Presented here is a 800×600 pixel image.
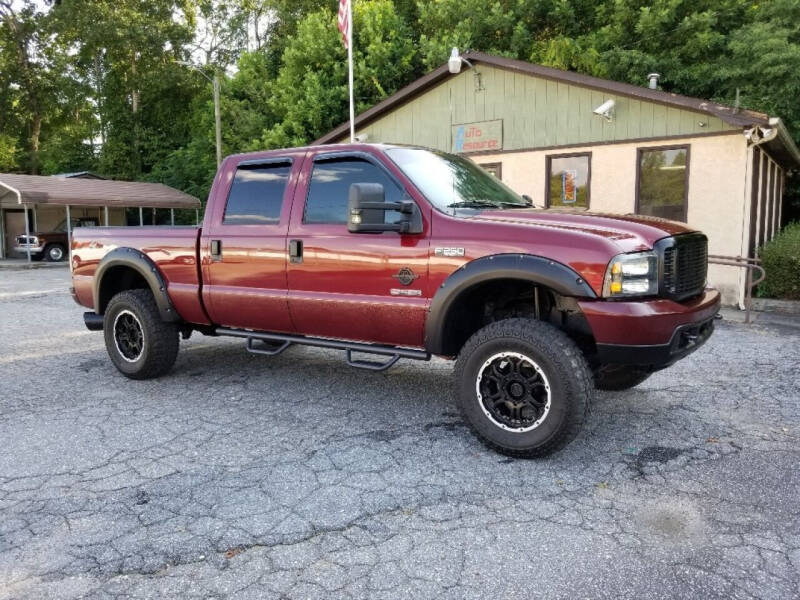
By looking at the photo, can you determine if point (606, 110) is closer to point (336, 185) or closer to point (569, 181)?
point (569, 181)

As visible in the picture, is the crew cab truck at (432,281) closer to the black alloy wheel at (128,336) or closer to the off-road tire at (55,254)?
the black alloy wheel at (128,336)

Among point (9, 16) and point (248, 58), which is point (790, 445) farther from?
point (9, 16)

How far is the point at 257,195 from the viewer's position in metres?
5.11

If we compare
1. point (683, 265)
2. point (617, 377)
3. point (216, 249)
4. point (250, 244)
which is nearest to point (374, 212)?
point (250, 244)

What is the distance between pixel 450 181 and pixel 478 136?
32.3 feet

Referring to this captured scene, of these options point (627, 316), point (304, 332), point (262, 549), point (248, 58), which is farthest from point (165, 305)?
point (248, 58)

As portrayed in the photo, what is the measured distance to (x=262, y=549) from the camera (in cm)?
282

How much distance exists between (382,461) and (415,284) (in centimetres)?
116

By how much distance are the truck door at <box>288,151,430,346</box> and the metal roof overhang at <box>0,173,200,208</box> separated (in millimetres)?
22962

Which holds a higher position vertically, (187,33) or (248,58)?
(187,33)

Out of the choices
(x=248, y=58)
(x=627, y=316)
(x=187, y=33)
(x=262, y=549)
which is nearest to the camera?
(x=262, y=549)

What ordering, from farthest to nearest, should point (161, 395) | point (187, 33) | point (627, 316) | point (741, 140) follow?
point (187, 33) → point (741, 140) → point (161, 395) → point (627, 316)

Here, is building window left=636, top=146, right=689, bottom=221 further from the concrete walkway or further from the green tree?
the concrete walkway

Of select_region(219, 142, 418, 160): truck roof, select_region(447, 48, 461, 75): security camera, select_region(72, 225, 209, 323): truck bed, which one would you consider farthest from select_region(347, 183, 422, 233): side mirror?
select_region(447, 48, 461, 75): security camera
